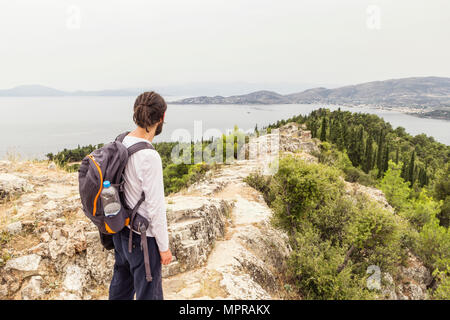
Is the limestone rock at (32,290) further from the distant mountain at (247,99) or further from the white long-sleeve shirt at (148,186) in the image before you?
the distant mountain at (247,99)

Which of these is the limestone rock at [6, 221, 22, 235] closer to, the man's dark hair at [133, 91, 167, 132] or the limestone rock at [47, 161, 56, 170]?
the man's dark hair at [133, 91, 167, 132]

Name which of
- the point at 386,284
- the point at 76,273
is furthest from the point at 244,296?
the point at 386,284

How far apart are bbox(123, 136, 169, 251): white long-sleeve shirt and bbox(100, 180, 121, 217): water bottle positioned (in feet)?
0.61

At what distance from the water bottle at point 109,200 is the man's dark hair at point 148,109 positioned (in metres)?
0.75

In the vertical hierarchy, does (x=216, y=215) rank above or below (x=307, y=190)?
below

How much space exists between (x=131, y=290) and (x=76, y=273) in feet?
7.95

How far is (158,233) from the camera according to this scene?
2678 millimetres

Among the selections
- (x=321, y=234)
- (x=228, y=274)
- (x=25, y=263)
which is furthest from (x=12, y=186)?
(x=321, y=234)

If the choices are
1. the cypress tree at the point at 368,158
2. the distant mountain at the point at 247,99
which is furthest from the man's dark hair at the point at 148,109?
the distant mountain at the point at 247,99

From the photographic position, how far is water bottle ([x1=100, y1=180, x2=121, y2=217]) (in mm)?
2484

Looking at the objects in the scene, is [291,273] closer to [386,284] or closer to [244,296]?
[244,296]

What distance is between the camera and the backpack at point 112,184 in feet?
8.15

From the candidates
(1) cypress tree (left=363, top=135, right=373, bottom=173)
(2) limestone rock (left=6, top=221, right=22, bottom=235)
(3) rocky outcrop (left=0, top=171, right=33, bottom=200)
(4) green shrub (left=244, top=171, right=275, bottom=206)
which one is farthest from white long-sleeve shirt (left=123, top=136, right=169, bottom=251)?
(1) cypress tree (left=363, top=135, right=373, bottom=173)

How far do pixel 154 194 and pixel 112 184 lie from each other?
446 mm
